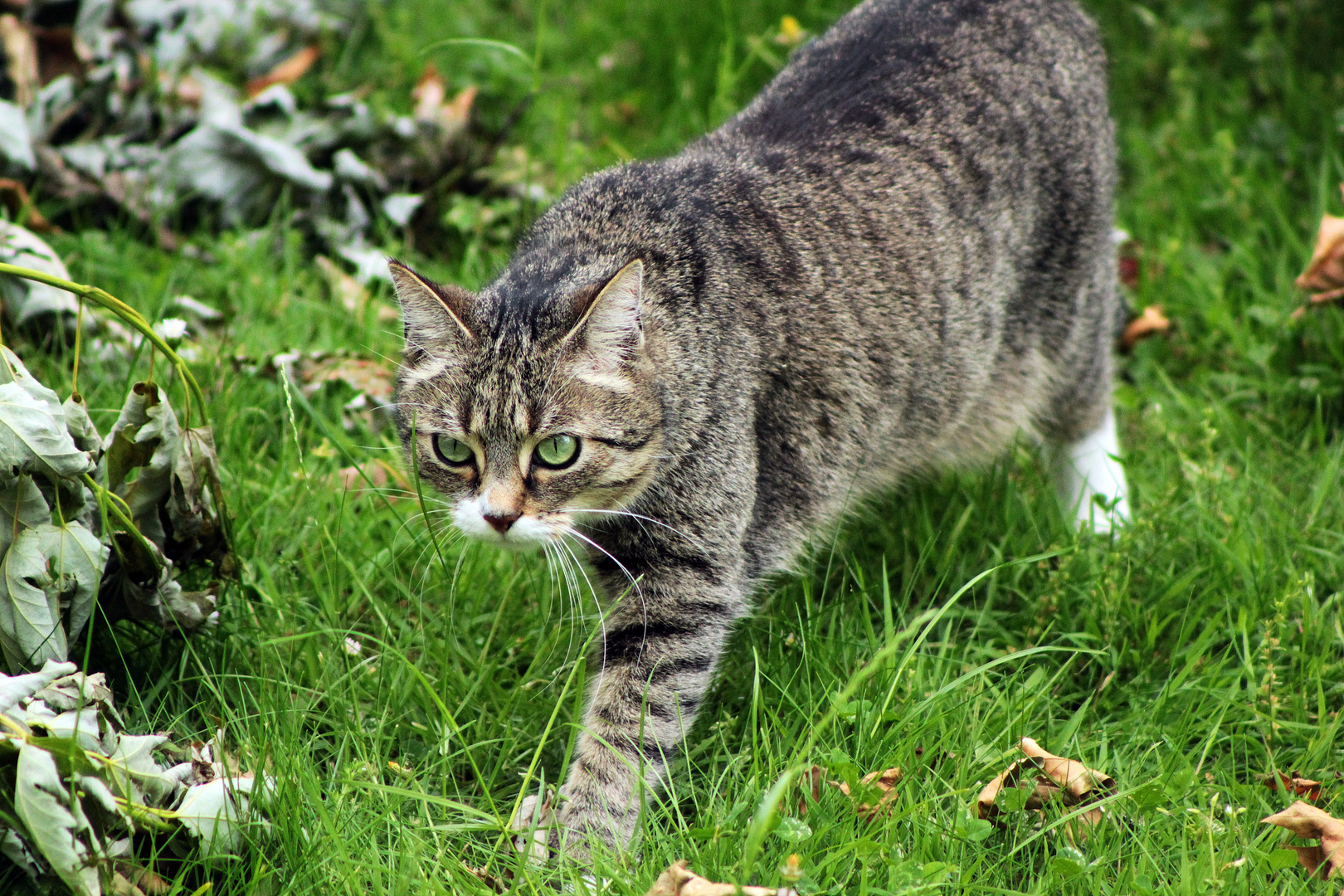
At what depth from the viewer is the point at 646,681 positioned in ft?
9.41

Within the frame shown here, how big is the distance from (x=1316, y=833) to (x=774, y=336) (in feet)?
5.27

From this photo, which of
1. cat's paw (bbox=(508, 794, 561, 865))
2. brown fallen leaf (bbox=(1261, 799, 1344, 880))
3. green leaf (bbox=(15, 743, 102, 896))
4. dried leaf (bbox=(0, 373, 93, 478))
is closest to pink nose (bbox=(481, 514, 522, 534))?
cat's paw (bbox=(508, 794, 561, 865))

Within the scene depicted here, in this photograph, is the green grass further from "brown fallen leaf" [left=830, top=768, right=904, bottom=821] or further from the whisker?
the whisker

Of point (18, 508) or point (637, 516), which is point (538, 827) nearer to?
point (637, 516)

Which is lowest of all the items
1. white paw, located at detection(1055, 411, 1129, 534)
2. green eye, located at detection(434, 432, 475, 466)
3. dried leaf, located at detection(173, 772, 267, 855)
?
white paw, located at detection(1055, 411, 1129, 534)

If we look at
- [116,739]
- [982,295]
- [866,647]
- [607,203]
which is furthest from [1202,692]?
[116,739]

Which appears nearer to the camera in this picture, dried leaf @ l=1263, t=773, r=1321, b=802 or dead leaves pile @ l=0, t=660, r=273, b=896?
dead leaves pile @ l=0, t=660, r=273, b=896

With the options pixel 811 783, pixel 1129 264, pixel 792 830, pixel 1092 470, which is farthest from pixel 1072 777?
pixel 1129 264

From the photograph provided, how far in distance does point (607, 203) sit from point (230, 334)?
63.9 inches

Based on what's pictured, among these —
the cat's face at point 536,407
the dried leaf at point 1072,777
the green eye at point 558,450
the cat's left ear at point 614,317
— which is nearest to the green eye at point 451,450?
the cat's face at point 536,407

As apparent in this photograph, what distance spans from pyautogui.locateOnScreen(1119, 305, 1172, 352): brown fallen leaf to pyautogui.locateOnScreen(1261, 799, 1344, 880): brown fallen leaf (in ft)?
7.78

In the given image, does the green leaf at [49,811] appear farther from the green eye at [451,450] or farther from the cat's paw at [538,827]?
the green eye at [451,450]

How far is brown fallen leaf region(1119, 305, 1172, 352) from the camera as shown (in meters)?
4.64

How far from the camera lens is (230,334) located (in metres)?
4.11
